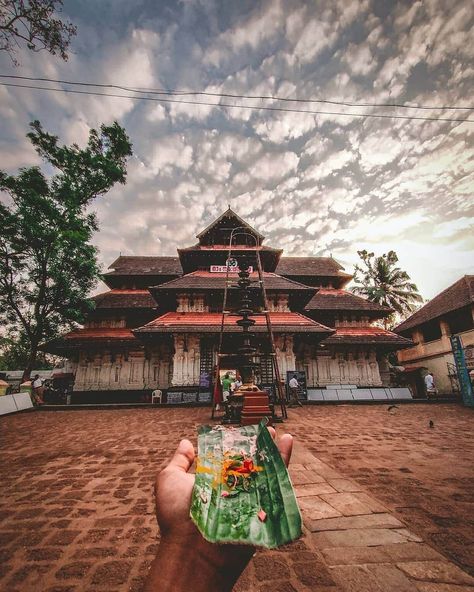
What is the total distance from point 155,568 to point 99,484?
311cm

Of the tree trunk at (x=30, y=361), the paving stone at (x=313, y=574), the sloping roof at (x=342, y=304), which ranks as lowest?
the paving stone at (x=313, y=574)

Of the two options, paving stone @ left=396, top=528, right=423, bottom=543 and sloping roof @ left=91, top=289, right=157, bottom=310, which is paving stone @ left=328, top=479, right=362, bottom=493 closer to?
paving stone @ left=396, top=528, right=423, bottom=543

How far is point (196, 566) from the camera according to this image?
1.11 meters

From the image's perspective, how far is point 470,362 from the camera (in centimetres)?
1123

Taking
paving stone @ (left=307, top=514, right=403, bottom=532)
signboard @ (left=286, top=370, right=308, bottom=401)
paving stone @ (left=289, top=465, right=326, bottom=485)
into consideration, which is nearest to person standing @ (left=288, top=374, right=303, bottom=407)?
signboard @ (left=286, top=370, right=308, bottom=401)

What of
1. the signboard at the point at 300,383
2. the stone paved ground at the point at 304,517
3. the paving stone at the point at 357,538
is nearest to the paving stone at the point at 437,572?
the stone paved ground at the point at 304,517

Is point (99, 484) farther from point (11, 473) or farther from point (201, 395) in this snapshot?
point (201, 395)

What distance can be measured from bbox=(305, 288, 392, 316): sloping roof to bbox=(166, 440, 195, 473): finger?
17526 mm

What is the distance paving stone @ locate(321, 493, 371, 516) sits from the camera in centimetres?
266

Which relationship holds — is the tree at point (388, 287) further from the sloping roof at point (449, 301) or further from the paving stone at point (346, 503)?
the paving stone at point (346, 503)

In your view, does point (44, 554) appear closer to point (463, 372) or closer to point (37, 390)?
point (463, 372)

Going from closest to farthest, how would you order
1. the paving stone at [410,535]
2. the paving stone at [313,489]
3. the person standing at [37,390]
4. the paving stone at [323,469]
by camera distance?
the paving stone at [410,535] < the paving stone at [313,489] < the paving stone at [323,469] < the person standing at [37,390]

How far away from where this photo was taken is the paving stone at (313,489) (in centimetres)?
312

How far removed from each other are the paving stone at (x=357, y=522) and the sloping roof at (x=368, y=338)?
48.5 feet
